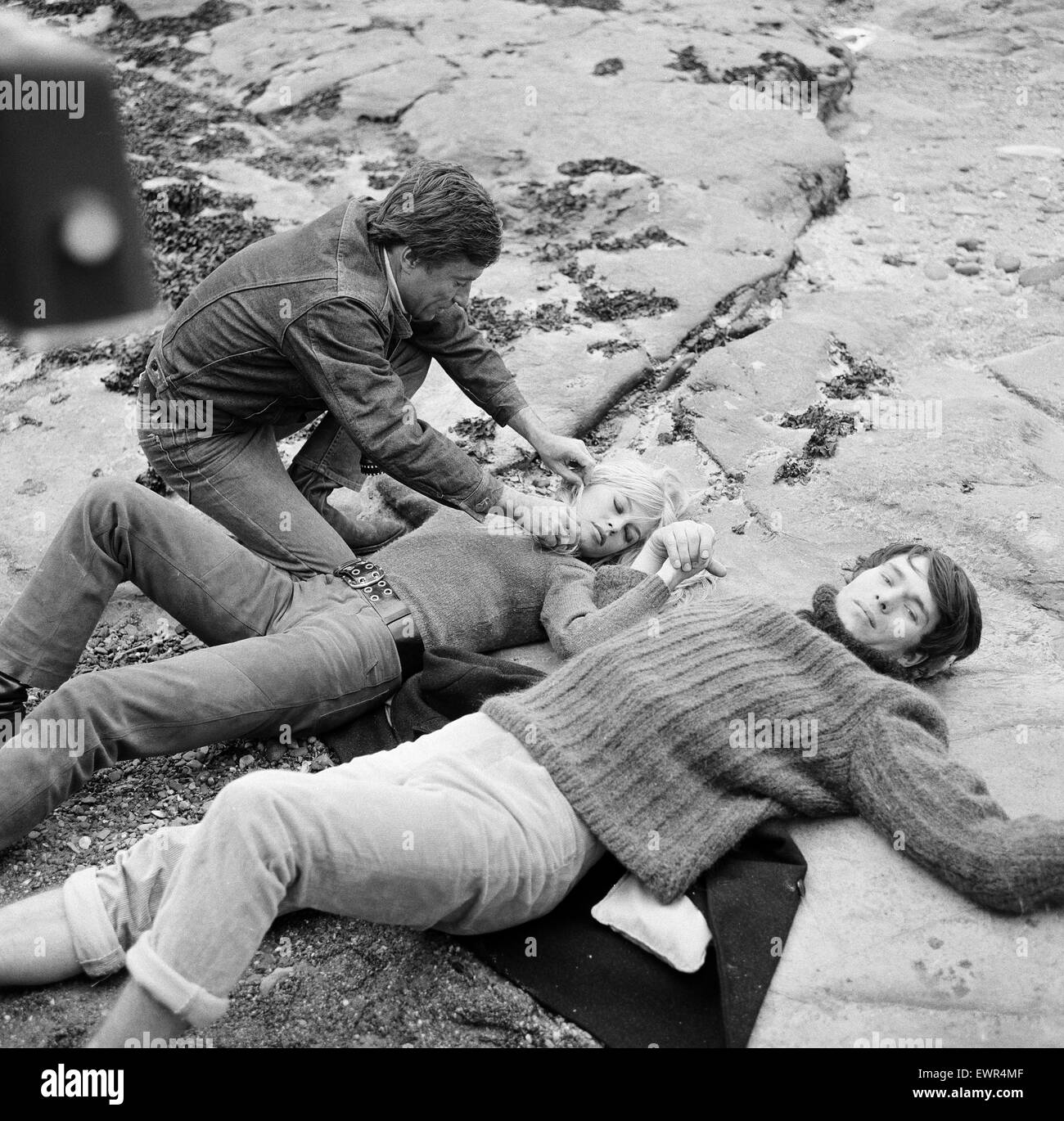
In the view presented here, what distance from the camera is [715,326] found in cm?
459

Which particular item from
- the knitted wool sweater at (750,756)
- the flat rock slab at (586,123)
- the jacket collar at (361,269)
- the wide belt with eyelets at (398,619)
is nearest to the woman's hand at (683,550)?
the knitted wool sweater at (750,756)

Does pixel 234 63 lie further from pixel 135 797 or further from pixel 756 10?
pixel 135 797

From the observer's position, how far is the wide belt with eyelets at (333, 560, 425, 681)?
2.95m

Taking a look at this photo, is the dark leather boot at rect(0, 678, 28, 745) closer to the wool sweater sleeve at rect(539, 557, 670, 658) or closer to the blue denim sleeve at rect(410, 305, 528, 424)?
the wool sweater sleeve at rect(539, 557, 670, 658)

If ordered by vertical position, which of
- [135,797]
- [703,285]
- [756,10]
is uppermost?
[756,10]

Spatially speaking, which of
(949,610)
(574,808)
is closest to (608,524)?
(949,610)

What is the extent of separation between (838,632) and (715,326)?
7.03 ft

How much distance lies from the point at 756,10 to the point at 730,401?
3.88 m

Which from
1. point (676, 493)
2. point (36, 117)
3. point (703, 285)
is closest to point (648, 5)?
point (703, 285)

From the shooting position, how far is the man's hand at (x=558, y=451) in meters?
3.54

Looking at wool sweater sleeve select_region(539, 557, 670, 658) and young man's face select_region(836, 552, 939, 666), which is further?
wool sweater sleeve select_region(539, 557, 670, 658)

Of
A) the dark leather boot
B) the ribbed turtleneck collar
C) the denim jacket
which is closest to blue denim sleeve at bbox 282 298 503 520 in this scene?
the denim jacket

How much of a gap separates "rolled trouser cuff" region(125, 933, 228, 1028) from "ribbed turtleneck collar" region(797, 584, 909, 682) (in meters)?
1.56

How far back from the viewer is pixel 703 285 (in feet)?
15.5
